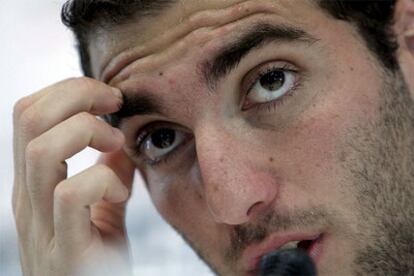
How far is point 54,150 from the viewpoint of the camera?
1.23 meters

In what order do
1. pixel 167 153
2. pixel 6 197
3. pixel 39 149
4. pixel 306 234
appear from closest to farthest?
pixel 306 234 → pixel 39 149 → pixel 167 153 → pixel 6 197

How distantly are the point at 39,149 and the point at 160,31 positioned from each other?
1.03 feet

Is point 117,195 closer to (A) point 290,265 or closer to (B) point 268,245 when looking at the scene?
(B) point 268,245

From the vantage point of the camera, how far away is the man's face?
1123mm

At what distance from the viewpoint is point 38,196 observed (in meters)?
1.27

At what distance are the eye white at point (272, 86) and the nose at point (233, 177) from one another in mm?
90

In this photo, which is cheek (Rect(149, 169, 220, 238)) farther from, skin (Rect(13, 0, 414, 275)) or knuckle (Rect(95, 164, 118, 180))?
knuckle (Rect(95, 164, 118, 180))

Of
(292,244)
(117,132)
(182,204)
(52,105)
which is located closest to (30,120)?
(52,105)

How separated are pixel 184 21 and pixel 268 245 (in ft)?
1.37

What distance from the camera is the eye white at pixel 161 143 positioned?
4.34 feet

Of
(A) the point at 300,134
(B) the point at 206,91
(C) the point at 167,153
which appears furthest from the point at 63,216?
(A) the point at 300,134

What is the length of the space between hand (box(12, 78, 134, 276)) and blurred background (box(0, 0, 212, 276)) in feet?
0.79

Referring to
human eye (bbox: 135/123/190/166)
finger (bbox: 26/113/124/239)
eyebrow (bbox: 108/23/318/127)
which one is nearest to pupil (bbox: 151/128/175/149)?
human eye (bbox: 135/123/190/166)

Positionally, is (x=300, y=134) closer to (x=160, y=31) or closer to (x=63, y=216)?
(x=160, y=31)
